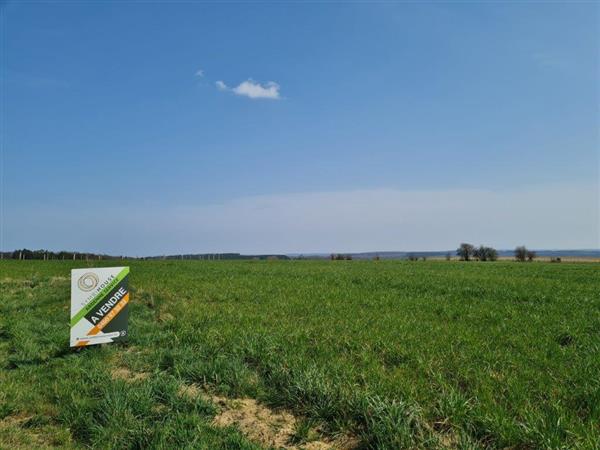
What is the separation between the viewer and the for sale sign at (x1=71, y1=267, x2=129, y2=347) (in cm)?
843

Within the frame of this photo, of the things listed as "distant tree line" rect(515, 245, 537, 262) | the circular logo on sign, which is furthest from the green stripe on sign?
"distant tree line" rect(515, 245, 537, 262)

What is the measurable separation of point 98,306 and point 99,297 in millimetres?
183

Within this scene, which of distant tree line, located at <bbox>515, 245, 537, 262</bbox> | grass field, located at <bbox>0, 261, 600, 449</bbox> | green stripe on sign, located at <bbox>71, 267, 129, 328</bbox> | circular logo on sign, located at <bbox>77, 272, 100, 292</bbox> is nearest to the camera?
grass field, located at <bbox>0, 261, 600, 449</bbox>

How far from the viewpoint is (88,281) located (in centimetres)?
877

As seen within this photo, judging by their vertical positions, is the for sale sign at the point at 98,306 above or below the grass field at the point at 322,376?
above

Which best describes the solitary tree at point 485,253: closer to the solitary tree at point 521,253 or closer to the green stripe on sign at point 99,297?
the solitary tree at point 521,253

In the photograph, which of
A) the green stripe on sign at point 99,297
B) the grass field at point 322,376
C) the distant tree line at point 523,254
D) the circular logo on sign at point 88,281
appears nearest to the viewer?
the grass field at point 322,376

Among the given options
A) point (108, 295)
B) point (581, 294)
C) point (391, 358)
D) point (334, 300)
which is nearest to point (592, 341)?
point (391, 358)

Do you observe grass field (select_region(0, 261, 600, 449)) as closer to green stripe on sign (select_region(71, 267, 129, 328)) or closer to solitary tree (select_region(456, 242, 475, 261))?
green stripe on sign (select_region(71, 267, 129, 328))

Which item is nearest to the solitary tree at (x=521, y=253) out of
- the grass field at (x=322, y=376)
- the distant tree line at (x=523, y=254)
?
the distant tree line at (x=523, y=254)

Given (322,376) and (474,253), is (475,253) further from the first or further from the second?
(322,376)

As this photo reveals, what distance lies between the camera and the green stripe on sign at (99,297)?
330 inches

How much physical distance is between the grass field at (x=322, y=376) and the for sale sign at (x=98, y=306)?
1.04 feet

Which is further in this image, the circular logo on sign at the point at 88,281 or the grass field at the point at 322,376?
the circular logo on sign at the point at 88,281
